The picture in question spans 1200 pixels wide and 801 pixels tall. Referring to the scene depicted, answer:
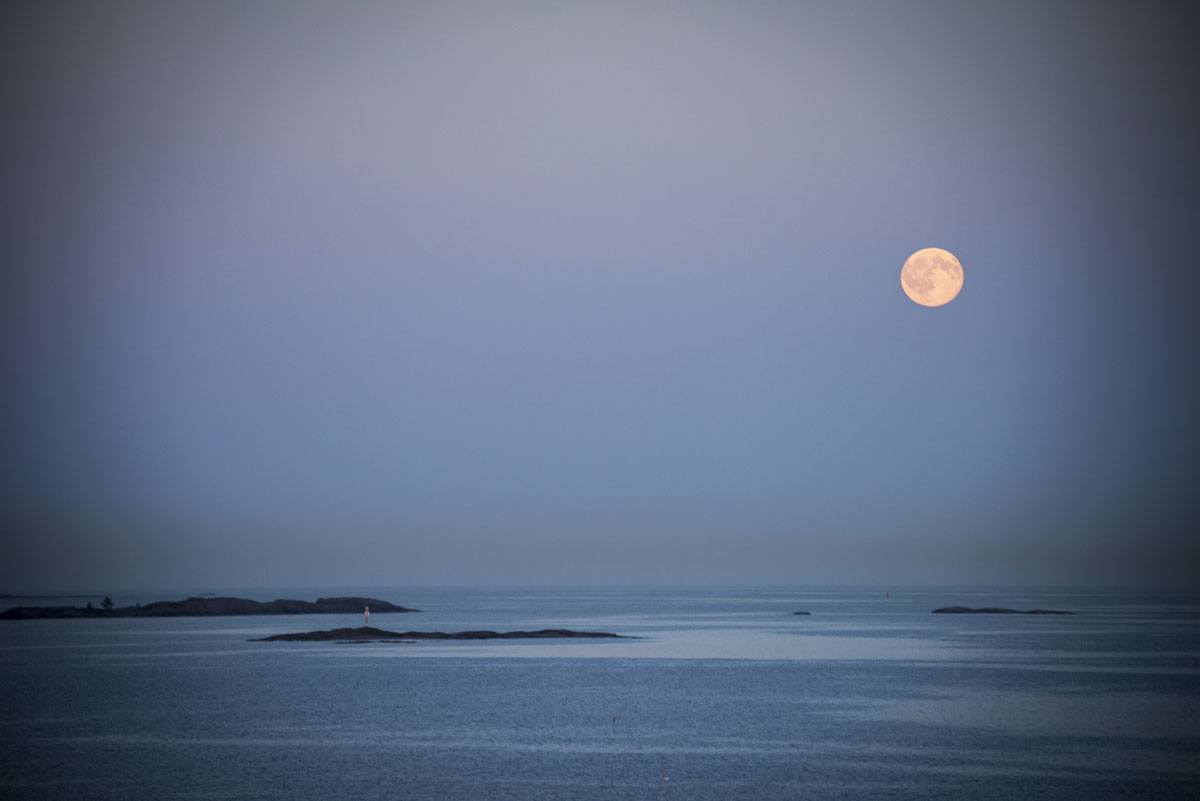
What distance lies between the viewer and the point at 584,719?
47.8 meters

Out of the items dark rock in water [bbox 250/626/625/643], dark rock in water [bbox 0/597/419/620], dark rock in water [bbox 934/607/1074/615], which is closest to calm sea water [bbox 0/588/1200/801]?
dark rock in water [bbox 250/626/625/643]

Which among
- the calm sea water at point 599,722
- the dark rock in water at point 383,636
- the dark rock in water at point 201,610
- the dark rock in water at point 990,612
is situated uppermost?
the dark rock in water at point 201,610

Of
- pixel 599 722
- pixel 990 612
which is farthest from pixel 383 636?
pixel 990 612

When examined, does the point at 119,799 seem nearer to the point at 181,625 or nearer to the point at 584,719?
the point at 584,719

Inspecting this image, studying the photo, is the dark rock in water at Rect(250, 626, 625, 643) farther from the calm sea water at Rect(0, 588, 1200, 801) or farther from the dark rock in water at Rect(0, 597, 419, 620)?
the dark rock in water at Rect(0, 597, 419, 620)

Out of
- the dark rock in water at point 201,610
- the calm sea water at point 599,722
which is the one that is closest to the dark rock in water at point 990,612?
the calm sea water at point 599,722

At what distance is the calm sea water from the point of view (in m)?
33.6

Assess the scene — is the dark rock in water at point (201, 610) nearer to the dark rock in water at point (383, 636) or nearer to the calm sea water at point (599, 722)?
the dark rock in water at point (383, 636)

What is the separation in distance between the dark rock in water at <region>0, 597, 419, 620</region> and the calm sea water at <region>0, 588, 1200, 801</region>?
61945mm

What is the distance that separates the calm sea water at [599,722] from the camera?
33625mm

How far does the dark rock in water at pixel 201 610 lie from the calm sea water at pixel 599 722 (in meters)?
61.9

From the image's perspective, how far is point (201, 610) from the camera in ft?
528

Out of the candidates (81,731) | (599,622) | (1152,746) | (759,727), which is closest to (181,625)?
(599,622)

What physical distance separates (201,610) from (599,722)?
129 meters
